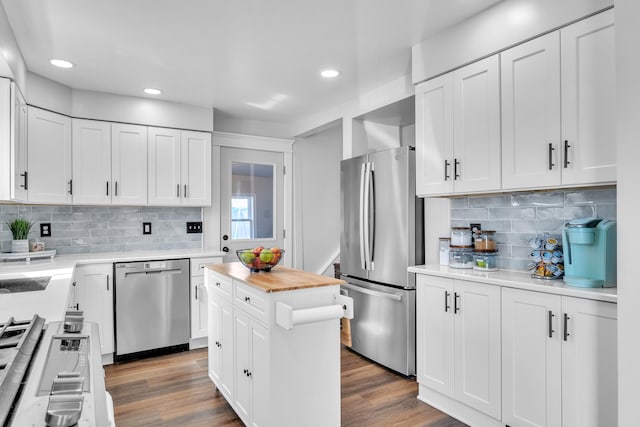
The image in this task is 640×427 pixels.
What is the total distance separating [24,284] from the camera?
208 cm

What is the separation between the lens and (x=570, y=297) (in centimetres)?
191

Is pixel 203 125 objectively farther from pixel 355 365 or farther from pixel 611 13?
pixel 611 13

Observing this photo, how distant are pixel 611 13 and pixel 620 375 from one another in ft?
5.23

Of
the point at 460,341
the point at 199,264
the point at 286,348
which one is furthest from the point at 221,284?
the point at 460,341

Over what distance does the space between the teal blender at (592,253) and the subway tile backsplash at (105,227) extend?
3.60m

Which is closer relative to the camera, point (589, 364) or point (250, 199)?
point (589, 364)

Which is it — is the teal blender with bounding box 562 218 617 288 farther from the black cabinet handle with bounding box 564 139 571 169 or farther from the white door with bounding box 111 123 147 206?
the white door with bounding box 111 123 147 206

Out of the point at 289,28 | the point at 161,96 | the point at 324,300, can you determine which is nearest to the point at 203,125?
the point at 161,96

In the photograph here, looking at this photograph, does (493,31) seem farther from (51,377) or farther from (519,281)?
(51,377)

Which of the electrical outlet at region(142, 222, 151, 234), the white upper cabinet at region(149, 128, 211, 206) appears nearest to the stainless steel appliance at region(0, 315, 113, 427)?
the white upper cabinet at region(149, 128, 211, 206)

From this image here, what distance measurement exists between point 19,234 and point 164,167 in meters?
1.34

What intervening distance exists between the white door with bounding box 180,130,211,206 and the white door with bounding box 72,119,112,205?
0.69 m

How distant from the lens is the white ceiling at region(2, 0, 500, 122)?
2.28 m

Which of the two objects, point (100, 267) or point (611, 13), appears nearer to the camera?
point (611, 13)
